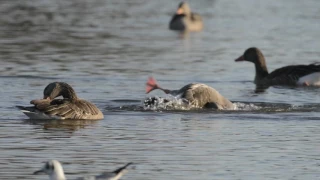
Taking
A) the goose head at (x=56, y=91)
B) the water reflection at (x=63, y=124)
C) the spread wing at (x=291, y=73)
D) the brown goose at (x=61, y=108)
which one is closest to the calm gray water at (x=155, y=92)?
the water reflection at (x=63, y=124)

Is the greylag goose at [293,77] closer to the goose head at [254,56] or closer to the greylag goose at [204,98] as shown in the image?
the goose head at [254,56]

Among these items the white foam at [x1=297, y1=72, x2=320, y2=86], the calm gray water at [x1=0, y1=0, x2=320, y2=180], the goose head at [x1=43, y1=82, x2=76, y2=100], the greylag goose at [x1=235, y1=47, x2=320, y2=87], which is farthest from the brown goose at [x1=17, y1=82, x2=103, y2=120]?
the white foam at [x1=297, y1=72, x2=320, y2=86]

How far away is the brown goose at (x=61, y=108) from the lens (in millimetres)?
15602

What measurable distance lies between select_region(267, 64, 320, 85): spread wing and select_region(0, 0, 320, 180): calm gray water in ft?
1.71

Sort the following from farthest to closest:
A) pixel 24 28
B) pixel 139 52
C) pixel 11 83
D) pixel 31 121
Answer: pixel 24 28 < pixel 139 52 < pixel 11 83 < pixel 31 121

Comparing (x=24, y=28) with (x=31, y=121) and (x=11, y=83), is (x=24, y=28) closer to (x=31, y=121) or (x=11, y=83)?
(x=11, y=83)

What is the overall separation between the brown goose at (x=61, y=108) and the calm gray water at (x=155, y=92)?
0.61 feet

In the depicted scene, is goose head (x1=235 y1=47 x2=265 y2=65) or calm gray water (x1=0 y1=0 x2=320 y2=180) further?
goose head (x1=235 y1=47 x2=265 y2=65)

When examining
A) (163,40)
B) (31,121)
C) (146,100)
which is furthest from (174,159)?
(163,40)

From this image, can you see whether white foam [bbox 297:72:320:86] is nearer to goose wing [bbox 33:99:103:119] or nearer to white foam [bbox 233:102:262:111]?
white foam [bbox 233:102:262:111]

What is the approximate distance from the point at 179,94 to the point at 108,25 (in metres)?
17.4

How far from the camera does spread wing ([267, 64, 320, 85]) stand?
867 inches

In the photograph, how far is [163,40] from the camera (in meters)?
31.3

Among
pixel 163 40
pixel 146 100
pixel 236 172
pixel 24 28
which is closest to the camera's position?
pixel 236 172
